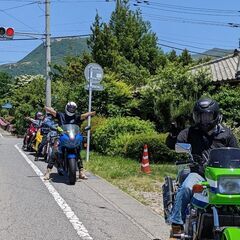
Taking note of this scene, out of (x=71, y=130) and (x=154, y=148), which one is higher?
(x=71, y=130)

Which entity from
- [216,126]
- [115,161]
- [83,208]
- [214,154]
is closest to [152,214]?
[83,208]

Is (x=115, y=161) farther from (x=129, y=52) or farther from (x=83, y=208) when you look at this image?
(x=129, y=52)

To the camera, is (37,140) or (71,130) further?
(37,140)

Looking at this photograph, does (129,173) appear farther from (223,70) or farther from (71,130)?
(223,70)

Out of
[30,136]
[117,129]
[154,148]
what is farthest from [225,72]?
[30,136]

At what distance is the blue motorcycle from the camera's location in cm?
1152

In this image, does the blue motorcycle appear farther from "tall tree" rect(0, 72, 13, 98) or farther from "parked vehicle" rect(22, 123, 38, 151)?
"tall tree" rect(0, 72, 13, 98)

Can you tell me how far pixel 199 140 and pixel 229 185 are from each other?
123 centimetres

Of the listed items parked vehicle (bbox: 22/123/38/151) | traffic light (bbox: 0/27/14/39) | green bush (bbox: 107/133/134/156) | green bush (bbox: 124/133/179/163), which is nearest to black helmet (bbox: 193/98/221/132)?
green bush (bbox: 124/133/179/163)

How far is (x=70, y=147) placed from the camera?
11695mm

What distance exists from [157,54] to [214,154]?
4068cm

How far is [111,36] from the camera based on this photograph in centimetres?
4112

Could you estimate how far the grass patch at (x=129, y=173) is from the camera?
442 inches

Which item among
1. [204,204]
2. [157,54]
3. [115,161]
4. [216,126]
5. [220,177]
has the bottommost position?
[115,161]
